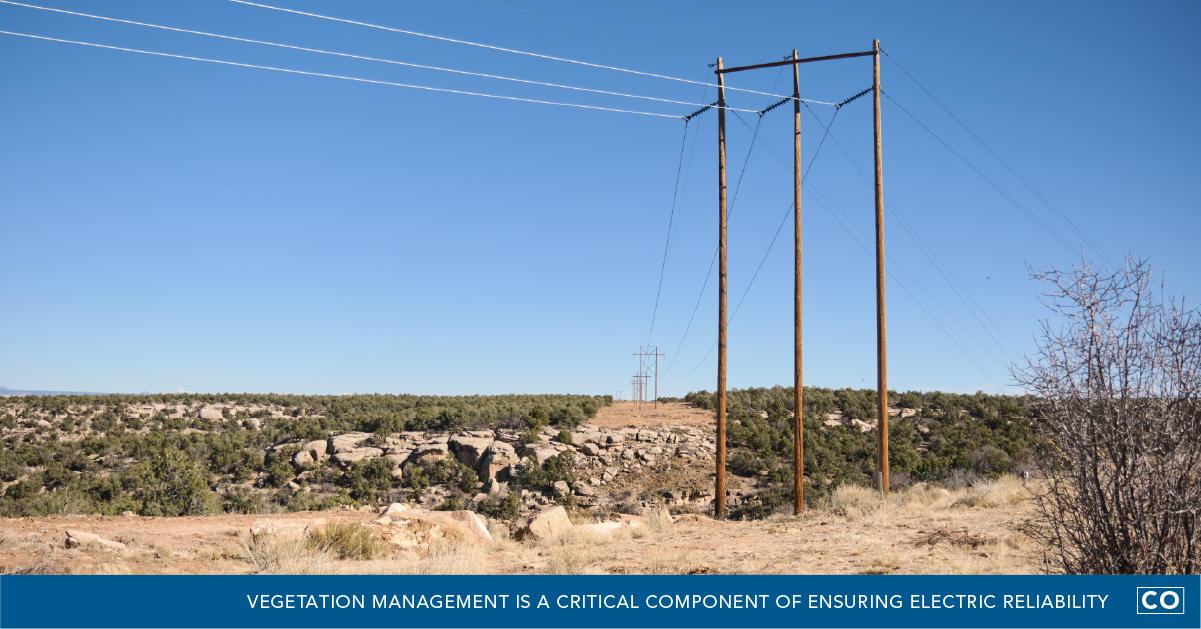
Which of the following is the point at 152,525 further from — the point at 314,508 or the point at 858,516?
the point at 858,516

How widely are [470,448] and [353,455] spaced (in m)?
5.80

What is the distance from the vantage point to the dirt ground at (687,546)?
1039cm

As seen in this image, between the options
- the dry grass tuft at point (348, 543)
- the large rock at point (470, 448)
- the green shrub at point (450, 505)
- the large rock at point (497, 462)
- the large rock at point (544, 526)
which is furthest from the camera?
the large rock at point (470, 448)

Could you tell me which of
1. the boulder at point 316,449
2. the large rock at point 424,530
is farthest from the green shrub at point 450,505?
the large rock at point 424,530

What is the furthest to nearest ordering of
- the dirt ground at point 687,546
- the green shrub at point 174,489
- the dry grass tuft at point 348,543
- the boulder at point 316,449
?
the boulder at point 316,449 < the green shrub at point 174,489 < the dry grass tuft at point 348,543 < the dirt ground at point 687,546

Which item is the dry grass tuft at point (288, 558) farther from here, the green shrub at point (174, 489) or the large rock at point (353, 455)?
the large rock at point (353, 455)

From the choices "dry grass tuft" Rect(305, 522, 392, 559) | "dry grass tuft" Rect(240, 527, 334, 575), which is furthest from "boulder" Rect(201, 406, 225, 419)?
"dry grass tuft" Rect(240, 527, 334, 575)

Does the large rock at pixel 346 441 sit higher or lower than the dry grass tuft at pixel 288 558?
lower

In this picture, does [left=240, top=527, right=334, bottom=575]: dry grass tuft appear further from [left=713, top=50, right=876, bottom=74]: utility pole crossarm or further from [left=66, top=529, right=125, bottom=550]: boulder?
[left=713, top=50, right=876, bottom=74]: utility pole crossarm

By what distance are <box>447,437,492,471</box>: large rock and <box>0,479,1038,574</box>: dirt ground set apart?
41.3ft

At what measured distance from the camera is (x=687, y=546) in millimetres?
13695

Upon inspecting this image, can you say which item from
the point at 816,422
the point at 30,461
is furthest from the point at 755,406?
the point at 30,461

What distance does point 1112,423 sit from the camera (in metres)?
6.63

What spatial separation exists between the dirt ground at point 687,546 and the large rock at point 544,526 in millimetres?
502
